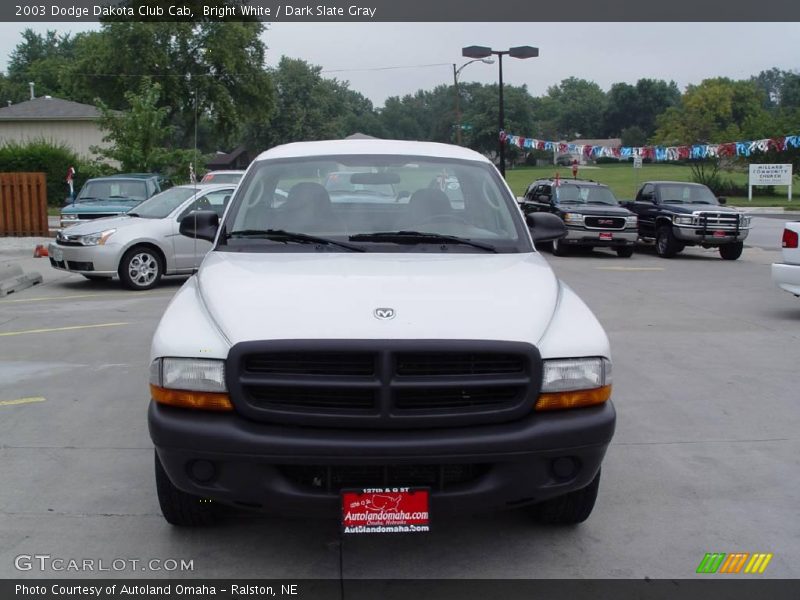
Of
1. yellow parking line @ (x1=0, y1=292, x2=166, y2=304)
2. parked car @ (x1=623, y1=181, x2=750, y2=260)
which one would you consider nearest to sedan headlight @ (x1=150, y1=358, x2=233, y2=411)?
yellow parking line @ (x1=0, y1=292, x2=166, y2=304)

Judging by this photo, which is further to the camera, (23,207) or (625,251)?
(23,207)

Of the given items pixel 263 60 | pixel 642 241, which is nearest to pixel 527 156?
pixel 263 60

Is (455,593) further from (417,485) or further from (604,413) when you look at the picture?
(604,413)

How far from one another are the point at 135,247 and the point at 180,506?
9.79 m

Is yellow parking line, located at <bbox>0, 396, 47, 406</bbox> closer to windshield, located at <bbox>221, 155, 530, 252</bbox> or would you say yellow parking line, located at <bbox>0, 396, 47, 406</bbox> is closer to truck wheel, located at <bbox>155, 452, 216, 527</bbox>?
windshield, located at <bbox>221, 155, 530, 252</bbox>

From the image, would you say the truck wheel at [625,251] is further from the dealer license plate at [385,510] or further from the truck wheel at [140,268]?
the dealer license plate at [385,510]

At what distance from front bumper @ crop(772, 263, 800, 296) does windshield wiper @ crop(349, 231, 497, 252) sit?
7065mm

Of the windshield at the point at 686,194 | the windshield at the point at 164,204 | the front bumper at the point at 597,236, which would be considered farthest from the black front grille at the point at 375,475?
the windshield at the point at 686,194

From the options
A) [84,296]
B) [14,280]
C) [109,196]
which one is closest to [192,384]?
[84,296]

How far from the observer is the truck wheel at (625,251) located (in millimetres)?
19828

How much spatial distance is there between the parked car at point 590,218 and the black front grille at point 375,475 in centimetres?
1577

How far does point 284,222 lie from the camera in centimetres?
504

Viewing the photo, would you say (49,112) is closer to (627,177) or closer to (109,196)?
(109,196)

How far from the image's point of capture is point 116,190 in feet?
65.5
